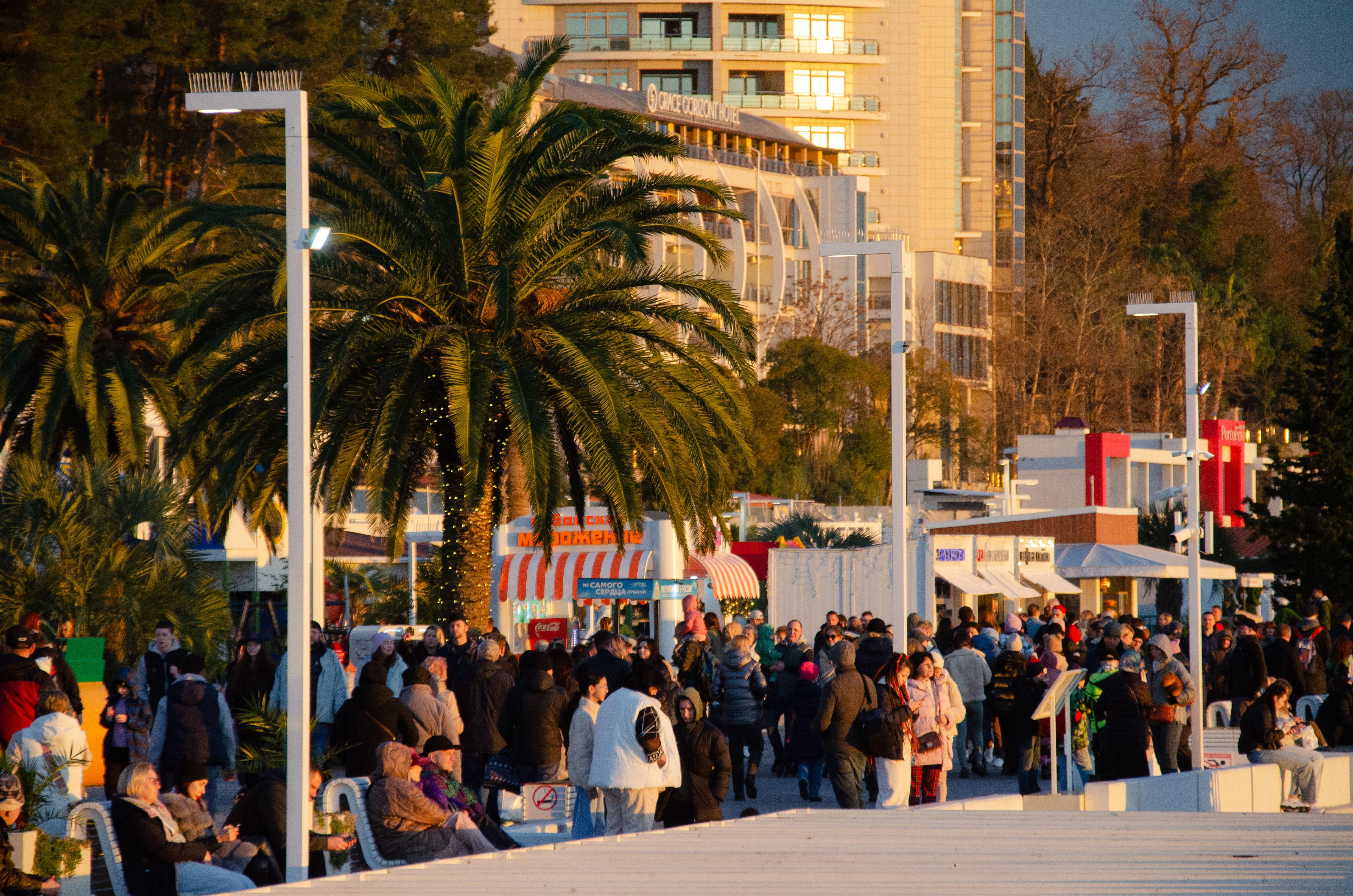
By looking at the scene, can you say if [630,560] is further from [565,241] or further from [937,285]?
[937,285]

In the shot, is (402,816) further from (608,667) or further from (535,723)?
(608,667)

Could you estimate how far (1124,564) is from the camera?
35.8 metres

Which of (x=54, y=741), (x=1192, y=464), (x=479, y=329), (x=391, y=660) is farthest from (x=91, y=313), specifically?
(x=1192, y=464)

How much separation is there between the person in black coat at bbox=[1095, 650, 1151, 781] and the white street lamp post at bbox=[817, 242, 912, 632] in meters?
2.13

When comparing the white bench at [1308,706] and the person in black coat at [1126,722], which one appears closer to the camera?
the person in black coat at [1126,722]

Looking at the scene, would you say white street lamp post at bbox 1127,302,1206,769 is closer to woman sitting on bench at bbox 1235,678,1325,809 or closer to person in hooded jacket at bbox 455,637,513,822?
woman sitting on bench at bbox 1235,678,1325,809

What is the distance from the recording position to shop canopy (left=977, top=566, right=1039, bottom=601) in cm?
3183

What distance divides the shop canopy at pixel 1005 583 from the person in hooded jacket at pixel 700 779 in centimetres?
1954

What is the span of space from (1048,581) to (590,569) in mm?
10917

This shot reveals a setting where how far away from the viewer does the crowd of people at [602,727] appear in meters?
10.2

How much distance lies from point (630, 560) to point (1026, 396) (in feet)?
189

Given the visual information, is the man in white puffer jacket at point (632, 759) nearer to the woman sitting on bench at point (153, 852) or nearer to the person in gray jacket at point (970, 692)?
the woman sitting on bench at point (153, 852)

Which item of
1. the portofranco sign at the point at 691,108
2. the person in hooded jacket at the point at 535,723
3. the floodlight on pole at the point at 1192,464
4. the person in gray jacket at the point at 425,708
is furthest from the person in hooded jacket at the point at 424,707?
the portofranco sign at the point at 691,108

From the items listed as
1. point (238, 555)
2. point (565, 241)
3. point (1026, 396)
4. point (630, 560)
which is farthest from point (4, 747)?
point (1026, 396)
